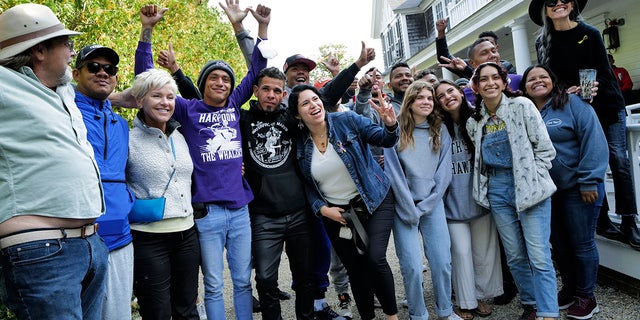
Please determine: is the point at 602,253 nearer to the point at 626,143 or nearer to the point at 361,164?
the point at 626,143

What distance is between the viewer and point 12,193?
187cm

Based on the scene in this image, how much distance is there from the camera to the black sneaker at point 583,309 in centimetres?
351

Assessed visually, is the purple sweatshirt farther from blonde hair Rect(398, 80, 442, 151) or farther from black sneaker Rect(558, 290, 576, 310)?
black sneaker Rect(558, 290, 576, 310)

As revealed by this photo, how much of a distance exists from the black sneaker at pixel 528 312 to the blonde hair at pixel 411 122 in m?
1.55

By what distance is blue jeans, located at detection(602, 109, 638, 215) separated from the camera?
3789 millimetres

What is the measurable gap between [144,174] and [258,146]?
954 mm

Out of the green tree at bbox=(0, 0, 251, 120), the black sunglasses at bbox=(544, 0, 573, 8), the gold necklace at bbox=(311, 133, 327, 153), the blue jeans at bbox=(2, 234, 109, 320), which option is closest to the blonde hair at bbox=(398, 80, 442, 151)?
the gold necklace at bbox=(311, 133, 327, 153)

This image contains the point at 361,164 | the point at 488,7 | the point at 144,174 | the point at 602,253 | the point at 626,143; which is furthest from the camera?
the point at 488,7

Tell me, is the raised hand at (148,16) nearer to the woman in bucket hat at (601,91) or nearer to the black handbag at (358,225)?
the black handbag at (358,225)

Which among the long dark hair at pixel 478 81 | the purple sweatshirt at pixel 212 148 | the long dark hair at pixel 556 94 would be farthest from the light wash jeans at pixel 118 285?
the long dark hair at pixel 556 94

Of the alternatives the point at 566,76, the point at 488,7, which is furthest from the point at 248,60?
the point at 488,7

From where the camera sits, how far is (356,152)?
11.4ft

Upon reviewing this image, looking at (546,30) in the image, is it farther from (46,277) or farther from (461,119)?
(46,277)

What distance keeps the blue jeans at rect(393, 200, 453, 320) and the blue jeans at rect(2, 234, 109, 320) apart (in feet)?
7.91
